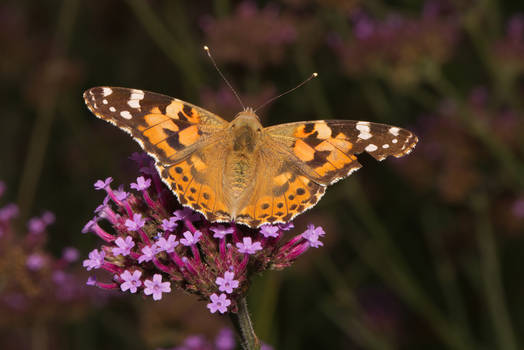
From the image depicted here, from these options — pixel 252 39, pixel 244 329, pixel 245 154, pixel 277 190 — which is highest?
pixel 252 39

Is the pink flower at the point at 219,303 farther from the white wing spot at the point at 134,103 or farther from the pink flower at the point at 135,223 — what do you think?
the white wing spot at the point at 134,103

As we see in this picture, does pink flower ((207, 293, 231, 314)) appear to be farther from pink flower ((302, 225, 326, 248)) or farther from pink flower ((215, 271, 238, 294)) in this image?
pink flower ((302, 225, 326, 248))

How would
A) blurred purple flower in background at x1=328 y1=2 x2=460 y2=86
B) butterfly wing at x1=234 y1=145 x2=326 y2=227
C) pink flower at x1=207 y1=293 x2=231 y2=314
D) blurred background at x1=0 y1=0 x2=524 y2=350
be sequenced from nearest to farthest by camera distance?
pink flower at x1=207 y1=293 x2=231 y2=314, butterfly wing at x1=234 y1=145 x2=326 y2=227, blurred background at x1=0 y1=0 x2=524 y2=350, blurred purple flower in background at x1=328 y1=2 x2=460 y2=86

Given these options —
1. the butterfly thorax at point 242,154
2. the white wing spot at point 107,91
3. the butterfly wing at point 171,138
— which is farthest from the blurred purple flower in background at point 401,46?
the white wing spot at point 107,91

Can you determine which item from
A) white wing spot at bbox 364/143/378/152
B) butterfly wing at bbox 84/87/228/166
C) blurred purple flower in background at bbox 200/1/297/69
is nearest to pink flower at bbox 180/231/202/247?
butterfly wing at bbox 84/87/228/166

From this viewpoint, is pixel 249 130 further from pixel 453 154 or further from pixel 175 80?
pixel 175 80

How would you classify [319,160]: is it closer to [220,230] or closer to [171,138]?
[220,230]

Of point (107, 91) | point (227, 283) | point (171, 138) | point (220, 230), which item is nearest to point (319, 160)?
point (220, 230)
